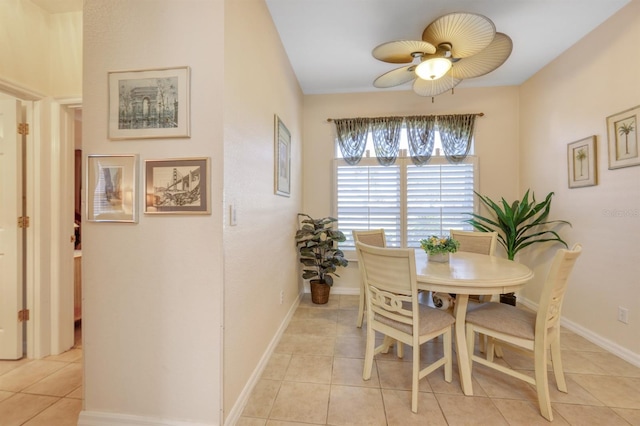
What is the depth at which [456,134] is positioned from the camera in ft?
11.4

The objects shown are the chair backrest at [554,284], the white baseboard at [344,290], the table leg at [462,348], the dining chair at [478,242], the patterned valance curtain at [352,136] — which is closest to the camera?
the chair backrest at [554,284]

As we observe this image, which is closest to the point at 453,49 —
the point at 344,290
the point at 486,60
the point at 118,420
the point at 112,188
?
the point at 486,60

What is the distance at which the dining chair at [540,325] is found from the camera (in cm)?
152

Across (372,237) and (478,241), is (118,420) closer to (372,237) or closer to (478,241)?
(372,237)

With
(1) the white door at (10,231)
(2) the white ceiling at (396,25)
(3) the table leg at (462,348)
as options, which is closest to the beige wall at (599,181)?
(2) the white ceiling at (396,25)

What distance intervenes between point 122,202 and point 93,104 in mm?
550

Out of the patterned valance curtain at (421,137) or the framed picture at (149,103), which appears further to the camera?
the patterned valance curtain at (421,137)

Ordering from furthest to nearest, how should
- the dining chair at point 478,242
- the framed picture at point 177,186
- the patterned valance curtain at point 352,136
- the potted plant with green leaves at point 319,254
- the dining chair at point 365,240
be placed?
the patterned valance curtain at point 352,136 < the potted plant with green leaves at point 319,254 < the dining chair at point 365,240 < the dining chair at point 478,242 < the framed picture at point 177,186

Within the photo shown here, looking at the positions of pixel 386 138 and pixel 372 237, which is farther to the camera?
pixel 386 138

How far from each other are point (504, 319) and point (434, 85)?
1.88 m

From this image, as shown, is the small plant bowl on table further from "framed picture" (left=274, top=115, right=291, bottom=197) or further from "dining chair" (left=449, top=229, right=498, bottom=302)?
"framed picture" (left=274, top=115, right=291, bottom=197)

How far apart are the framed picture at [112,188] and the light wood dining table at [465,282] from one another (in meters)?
1.71

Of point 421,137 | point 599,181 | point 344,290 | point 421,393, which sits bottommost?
point 421,393

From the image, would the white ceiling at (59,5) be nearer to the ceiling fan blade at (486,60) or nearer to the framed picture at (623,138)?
the ceiling fan blade at (486,60)
